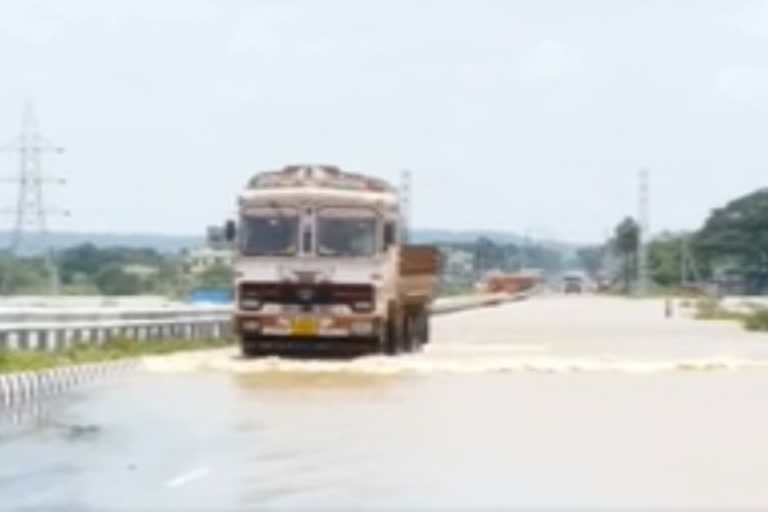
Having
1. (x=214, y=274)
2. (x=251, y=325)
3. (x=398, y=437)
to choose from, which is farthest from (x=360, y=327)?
(x=214, y=274)

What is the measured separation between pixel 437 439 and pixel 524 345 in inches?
1307

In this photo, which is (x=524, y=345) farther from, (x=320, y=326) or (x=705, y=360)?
(x=320, y=326)

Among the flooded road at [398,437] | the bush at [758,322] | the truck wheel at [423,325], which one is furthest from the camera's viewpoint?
the bush at [758,322]

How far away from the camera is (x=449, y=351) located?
49.2 metres

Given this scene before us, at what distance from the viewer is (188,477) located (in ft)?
57.9

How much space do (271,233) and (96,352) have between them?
418cm

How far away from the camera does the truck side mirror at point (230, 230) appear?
40750 millimetres

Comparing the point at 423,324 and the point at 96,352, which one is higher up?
the point at 423,324

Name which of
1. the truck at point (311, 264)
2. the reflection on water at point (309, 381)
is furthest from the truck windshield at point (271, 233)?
the reflection on water at point (309, 381)

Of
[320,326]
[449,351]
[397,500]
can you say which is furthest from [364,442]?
[449,351]

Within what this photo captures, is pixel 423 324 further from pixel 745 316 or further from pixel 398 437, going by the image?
pixel 745 316

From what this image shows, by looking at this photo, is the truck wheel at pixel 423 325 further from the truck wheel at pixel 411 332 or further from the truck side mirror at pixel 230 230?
the truck side mirror at pixel 230 230

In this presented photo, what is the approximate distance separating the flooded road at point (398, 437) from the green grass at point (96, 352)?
139 cm

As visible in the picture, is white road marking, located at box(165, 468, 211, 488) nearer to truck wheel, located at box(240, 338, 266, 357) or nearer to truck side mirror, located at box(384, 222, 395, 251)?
truck wheel, located at box(240, 338, 266, 357)
